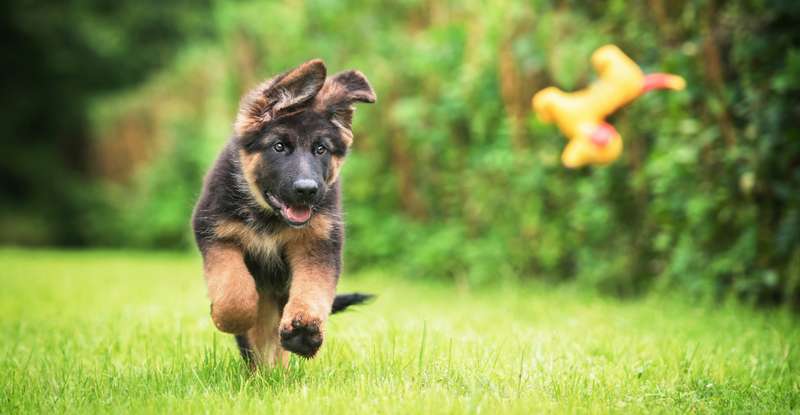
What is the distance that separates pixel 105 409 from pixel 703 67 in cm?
496

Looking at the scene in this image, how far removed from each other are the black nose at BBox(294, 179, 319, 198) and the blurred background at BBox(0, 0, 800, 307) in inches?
141

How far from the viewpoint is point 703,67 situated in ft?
21.0

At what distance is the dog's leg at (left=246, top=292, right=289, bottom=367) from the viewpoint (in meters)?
4.18

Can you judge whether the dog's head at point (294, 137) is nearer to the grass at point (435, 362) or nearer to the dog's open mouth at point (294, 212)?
the dog's open mouth at point (294, 212)

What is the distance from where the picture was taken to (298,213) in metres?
3.89

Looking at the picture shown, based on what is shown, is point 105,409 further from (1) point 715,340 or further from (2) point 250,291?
(1) point 715,340

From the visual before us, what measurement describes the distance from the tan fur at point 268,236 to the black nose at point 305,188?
25 cm

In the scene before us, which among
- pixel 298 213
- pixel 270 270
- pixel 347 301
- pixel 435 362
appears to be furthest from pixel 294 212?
pixel 435 362

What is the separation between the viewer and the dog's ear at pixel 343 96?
409cm

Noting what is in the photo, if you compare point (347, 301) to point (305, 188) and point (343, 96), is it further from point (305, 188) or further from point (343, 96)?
point (343, 96)

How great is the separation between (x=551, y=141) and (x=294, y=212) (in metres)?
4.31

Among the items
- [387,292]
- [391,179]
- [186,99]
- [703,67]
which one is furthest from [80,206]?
[703,67]

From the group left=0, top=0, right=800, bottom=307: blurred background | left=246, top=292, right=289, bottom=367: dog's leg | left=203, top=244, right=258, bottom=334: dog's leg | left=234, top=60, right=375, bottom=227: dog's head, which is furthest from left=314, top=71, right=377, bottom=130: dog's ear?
left=0, top=0, right=800, bottom=307: blurred background

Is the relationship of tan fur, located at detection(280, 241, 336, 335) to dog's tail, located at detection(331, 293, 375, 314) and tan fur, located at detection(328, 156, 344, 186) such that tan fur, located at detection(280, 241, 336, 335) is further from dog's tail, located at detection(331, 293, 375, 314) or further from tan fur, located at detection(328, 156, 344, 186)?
dog's tail, located at detection(331, 293, 375, 314)
